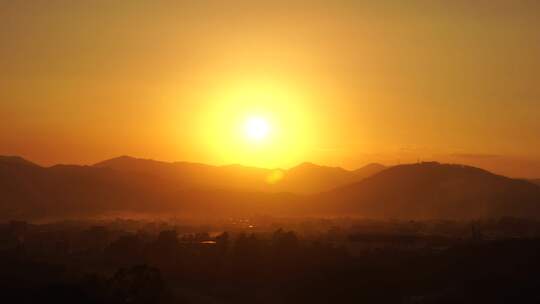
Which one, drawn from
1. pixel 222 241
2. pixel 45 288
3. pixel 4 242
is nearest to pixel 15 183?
pixel 4 242

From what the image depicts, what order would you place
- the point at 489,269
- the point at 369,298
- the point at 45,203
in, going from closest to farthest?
the point at 369,298, the point at 489,269, the point at 45,203

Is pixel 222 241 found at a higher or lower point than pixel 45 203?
lower

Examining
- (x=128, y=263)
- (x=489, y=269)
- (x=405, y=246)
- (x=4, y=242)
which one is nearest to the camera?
(x=489, y=269)

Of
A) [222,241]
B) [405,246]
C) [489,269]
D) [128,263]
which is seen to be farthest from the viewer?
[405,246]

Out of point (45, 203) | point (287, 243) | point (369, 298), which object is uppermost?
point (45, 203)

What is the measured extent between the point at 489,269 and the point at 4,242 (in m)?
57.2

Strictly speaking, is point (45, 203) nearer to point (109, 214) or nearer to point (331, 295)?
point (109, 214)

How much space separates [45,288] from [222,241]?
2783 cm

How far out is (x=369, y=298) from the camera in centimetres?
5256

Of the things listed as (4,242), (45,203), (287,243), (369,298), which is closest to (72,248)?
(4,242)

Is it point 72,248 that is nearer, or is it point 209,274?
point 209,274

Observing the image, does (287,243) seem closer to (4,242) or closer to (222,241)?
(222,241)

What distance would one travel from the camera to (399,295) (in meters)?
53.7

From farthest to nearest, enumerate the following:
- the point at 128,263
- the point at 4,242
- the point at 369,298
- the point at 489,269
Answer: the point at 4,242
the point at 128,263
the point at 489,269
the point at 369,298
